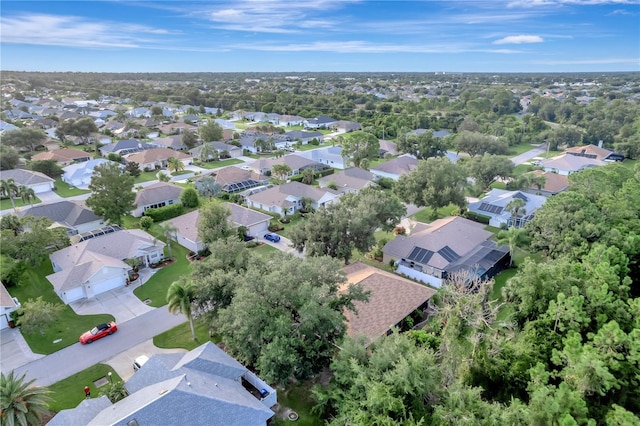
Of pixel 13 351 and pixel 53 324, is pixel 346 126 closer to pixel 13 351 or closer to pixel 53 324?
pixel 53 324

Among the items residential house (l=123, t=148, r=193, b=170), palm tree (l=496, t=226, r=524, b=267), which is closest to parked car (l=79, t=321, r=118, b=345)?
palm tree (l=496, t=226, r=524, b=267)

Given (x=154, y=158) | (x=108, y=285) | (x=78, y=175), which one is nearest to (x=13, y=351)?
(x=108, y=285)

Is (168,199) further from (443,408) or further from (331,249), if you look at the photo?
(443,408)

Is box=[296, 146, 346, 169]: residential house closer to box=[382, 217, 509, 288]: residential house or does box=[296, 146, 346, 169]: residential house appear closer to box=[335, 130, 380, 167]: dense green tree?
box=[335, 130, 380, 167]: dense green tree

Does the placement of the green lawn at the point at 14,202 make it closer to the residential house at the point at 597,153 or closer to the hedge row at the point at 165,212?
the hedge row at the point at 165,212

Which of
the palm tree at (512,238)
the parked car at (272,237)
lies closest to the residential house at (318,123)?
the parked car at (272,237)

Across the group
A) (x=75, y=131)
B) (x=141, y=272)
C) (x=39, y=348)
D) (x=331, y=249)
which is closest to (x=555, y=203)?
(x=331, y=249)
